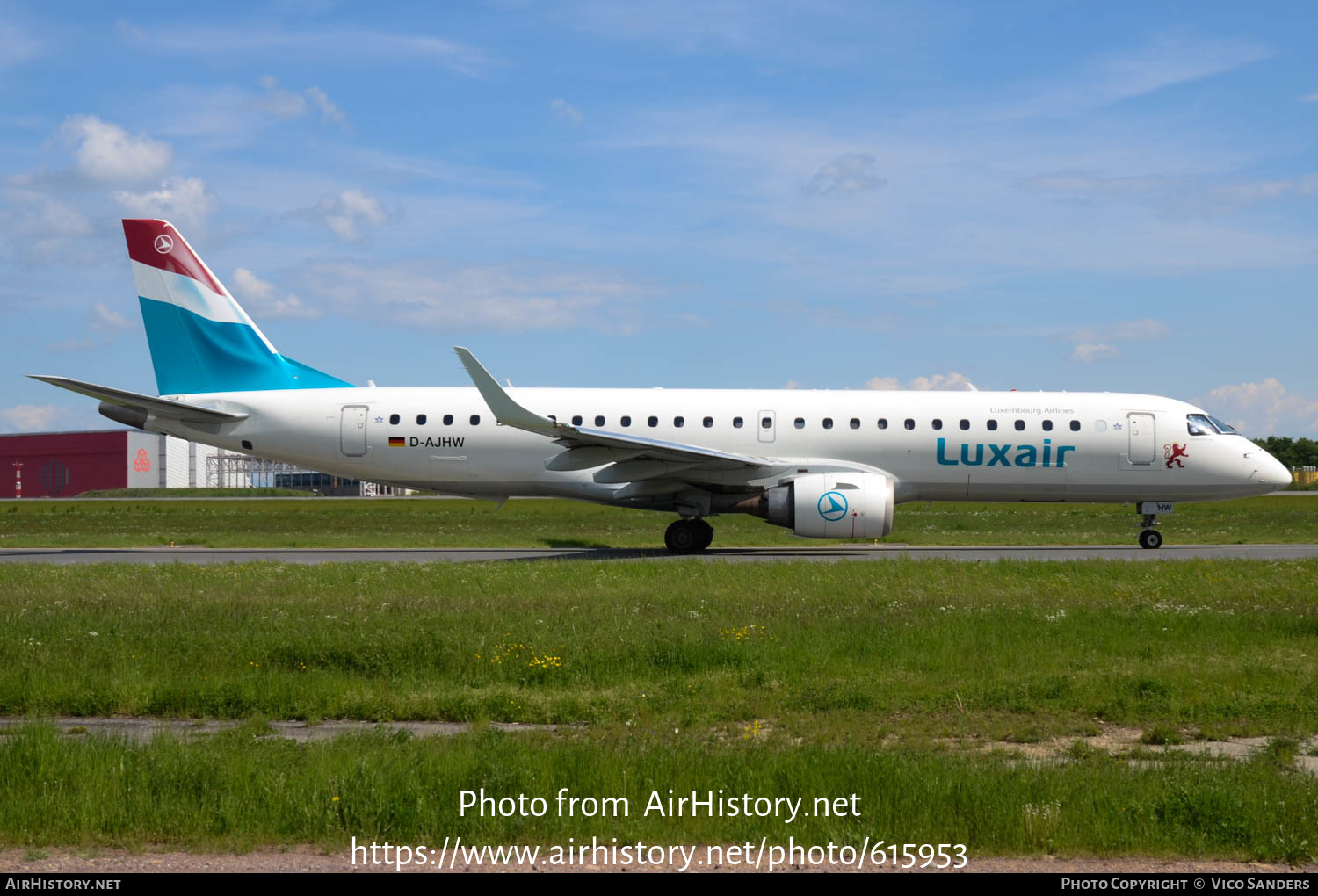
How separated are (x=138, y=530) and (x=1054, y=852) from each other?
35.8m

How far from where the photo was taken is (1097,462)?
24188mm

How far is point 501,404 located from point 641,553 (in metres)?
5.15

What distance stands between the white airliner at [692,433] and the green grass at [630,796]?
16.2 meters

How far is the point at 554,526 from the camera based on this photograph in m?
35.1

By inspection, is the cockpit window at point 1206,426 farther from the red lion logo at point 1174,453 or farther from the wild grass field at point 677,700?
the wild grass field at point 677,700

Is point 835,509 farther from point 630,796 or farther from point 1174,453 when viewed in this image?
point 630,796

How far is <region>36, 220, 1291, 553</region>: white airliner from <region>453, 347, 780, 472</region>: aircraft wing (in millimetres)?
585

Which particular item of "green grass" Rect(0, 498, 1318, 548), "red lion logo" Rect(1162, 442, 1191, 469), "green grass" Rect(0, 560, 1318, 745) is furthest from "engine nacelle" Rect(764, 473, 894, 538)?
"red lion logo" Rect(1162, 442, 1191, 469)

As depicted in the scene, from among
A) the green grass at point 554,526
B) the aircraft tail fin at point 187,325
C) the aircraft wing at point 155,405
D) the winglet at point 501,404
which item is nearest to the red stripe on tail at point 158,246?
the aircraft tail fin at point 187,325

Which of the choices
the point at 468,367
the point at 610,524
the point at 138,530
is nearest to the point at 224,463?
the point at 138,530

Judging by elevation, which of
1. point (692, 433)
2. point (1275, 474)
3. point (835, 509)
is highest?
point (692, 433)

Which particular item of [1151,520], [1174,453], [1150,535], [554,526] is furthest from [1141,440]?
[554,526]
